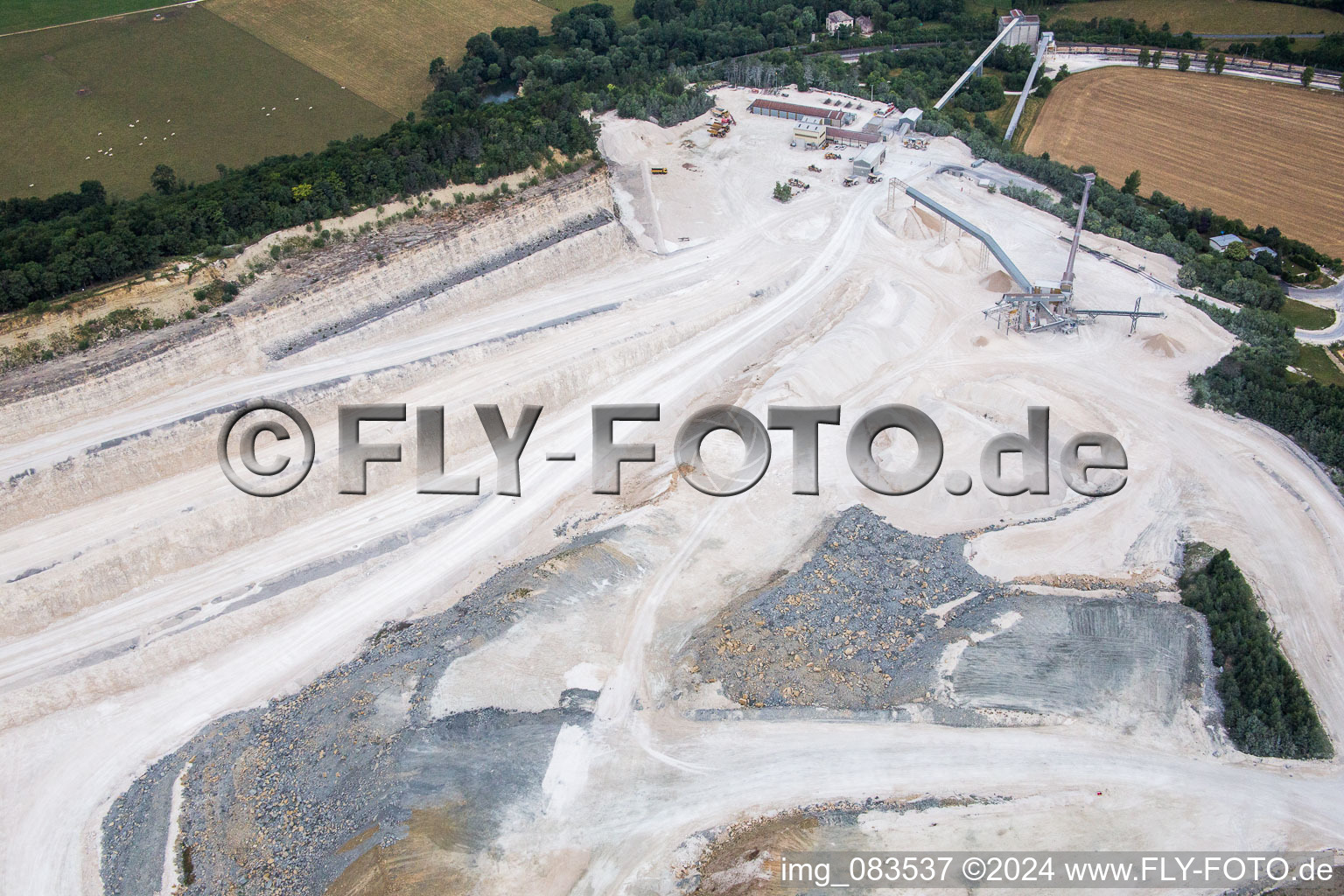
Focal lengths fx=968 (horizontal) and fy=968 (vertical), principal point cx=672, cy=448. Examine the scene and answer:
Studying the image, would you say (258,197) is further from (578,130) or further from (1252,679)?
(1252,679)

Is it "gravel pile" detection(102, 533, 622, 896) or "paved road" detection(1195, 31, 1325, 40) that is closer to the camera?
"gravel pile" detection(102, 533, 622, 896)

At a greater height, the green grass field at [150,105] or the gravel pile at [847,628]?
the green grass field at [150,105]

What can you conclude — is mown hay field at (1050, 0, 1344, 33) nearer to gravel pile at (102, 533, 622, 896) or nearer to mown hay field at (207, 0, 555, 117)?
mown hay field at (207, 0, 555, 117)

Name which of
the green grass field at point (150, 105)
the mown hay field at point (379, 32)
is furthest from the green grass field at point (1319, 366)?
the mown hay field at point (379, 32)

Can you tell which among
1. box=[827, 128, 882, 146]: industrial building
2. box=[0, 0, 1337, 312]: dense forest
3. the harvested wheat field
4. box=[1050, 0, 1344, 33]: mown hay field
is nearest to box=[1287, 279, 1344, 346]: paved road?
box=[0, 0, 1337, 312]: dense forest

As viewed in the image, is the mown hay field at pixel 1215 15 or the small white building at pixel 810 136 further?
the mown hay field at pixel 1215 15

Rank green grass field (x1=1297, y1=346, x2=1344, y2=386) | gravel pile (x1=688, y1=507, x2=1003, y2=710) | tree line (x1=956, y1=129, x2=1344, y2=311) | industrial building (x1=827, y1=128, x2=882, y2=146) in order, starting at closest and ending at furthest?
gravel pile (x1=688, y1=507, x2=1003, y2=710)
green grass field (x1=1297, y1=346, x2=1344, y2=386)
tree line (x1=956, y1=129, x2=1344, y2=311)
industrial building (x1=827, y1=128, x2=882, y2=146)

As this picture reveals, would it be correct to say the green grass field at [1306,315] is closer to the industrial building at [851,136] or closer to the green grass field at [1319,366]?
the green grass field at [1319,366]
